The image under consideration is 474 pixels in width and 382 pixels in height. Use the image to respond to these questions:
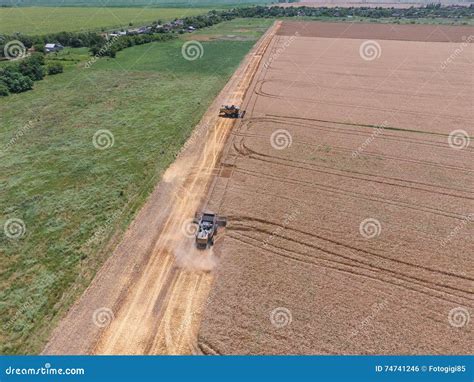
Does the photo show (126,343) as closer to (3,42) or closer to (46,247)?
(46,247)

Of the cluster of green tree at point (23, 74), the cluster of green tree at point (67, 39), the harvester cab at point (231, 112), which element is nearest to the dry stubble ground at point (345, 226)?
the harvester cab at point (231, 112)

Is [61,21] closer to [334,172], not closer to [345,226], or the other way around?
[334,172]

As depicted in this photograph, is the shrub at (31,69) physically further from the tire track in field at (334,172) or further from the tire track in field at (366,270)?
the tire track in field at (366,270)

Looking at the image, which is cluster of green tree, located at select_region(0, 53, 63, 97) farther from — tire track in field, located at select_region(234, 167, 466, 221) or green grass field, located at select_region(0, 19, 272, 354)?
tire track in field, located at select_region(234, 167, 466, 221)

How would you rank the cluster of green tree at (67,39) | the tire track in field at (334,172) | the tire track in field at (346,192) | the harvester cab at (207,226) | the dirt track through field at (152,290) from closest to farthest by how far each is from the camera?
the dirt track through field at (152,290) → the harvester cab at (207,226) → the tire track in field at (346,192) → the tire track in field at (334,172) → the cluster of green tree at (67,39)

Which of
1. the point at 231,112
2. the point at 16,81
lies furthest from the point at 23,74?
the point at 231,112
